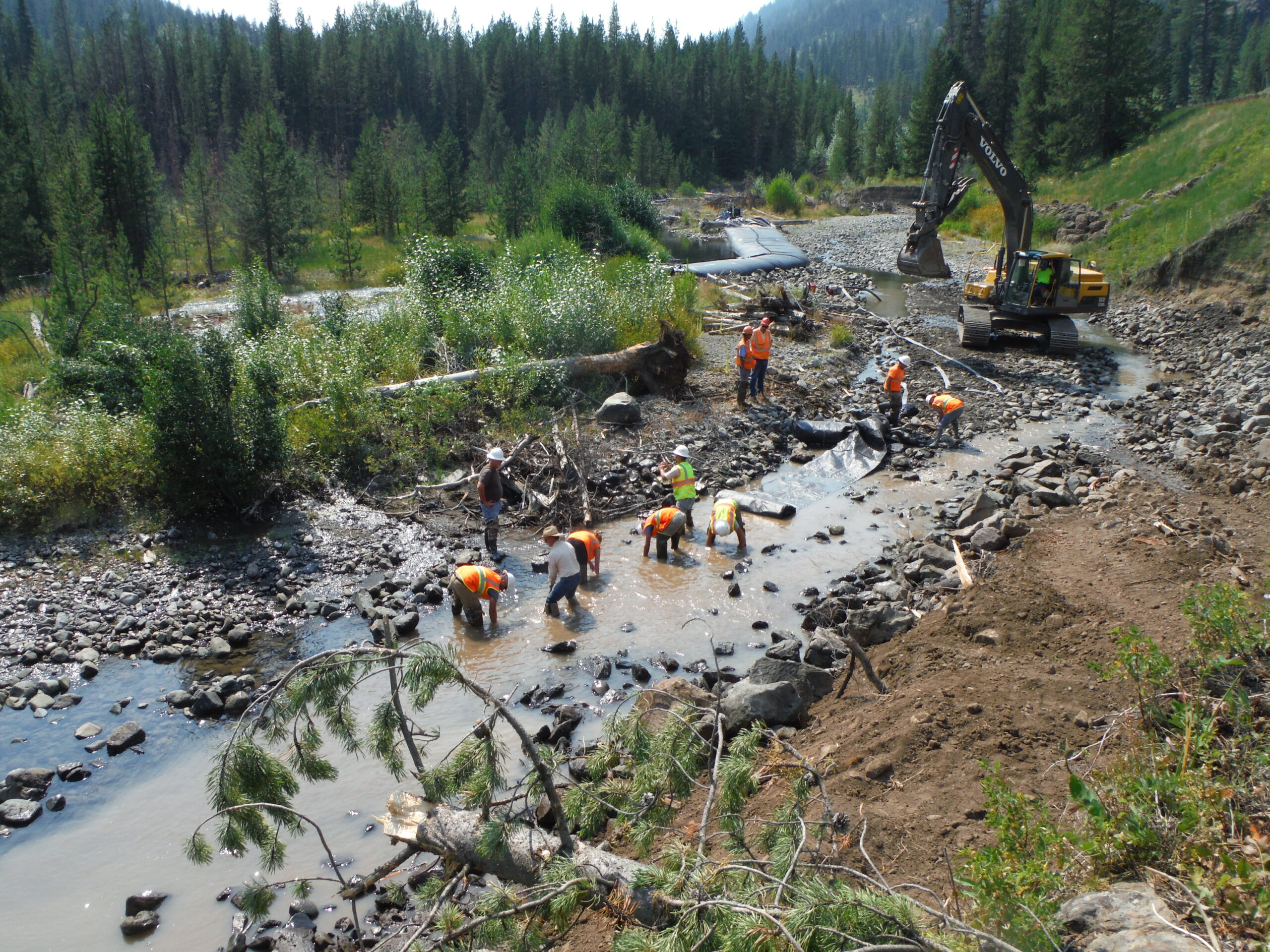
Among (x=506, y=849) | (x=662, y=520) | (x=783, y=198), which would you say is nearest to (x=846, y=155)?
(x=783, y=198)

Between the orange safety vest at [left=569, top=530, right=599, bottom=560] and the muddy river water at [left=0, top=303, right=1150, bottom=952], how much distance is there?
52 cm

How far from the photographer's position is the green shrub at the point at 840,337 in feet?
70.0

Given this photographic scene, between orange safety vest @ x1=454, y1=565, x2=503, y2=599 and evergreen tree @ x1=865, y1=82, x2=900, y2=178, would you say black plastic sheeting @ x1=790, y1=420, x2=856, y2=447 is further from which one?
evergreen tree @ x1=865, y1=82, x2=900, y2=178

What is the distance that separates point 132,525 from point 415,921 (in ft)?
27.9

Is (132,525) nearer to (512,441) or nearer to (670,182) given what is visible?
(512,441)

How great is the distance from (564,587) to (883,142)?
2995 inches

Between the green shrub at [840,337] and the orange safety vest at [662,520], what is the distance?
39.9 ft

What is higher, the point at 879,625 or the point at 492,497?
the point at 492,497

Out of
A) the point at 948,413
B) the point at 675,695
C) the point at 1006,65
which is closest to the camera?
the point at 675,695

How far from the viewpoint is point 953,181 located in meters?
19.6

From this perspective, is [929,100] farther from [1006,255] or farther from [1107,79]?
[1006,255]

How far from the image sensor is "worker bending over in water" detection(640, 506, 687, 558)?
10.8 m

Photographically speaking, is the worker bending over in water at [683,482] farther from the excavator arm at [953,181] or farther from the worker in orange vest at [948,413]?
the excavator arm at [953,181]

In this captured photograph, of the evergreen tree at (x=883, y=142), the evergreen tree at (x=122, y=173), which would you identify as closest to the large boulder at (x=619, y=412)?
the evergreen tree at (x=122, y=173)
